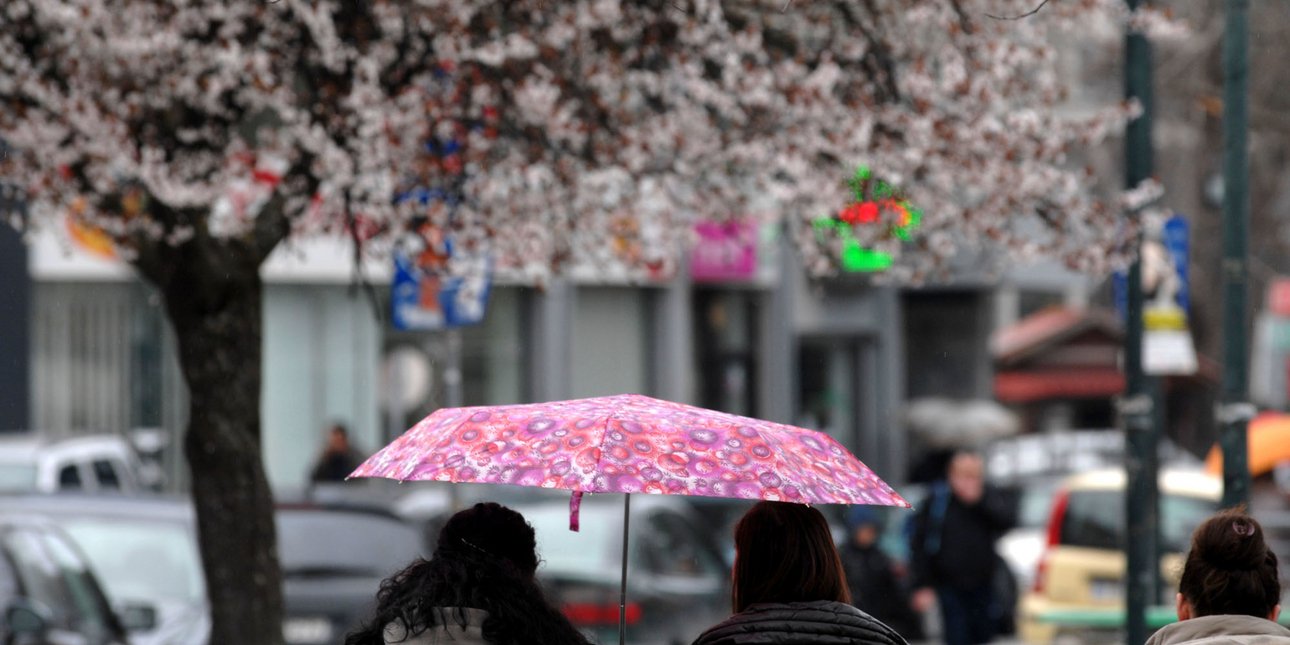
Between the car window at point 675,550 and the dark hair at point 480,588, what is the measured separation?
9.42 metres

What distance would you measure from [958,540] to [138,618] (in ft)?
16.9

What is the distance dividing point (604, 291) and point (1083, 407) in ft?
44.3

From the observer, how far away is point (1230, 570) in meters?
4.64

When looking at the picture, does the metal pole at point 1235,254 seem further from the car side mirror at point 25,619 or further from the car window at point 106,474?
the car window at point 106,474

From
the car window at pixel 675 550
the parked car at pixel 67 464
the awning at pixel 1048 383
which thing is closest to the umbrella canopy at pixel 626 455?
the car window at pixel 675 550

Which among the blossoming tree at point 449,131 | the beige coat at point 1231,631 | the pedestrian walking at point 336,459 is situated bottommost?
the pedestrian walking at point 336,459

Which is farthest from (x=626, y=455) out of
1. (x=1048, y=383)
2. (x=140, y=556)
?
(x=1048, y=383)

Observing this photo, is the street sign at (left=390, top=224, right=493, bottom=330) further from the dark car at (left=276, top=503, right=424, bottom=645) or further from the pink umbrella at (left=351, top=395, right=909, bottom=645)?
the pink umbrella at (left=351, top=395, right=909, bottom=645)

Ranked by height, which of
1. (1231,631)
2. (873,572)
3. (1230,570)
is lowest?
(873,572)

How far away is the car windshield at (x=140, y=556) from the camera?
11.3 metres

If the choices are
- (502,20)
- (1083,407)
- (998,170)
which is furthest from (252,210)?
(1083,407)

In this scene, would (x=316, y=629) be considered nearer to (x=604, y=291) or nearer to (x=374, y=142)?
(x=374, y=142)

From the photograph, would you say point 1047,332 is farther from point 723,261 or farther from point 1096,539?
point 1096,539

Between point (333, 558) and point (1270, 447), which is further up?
point (1270, 447)
